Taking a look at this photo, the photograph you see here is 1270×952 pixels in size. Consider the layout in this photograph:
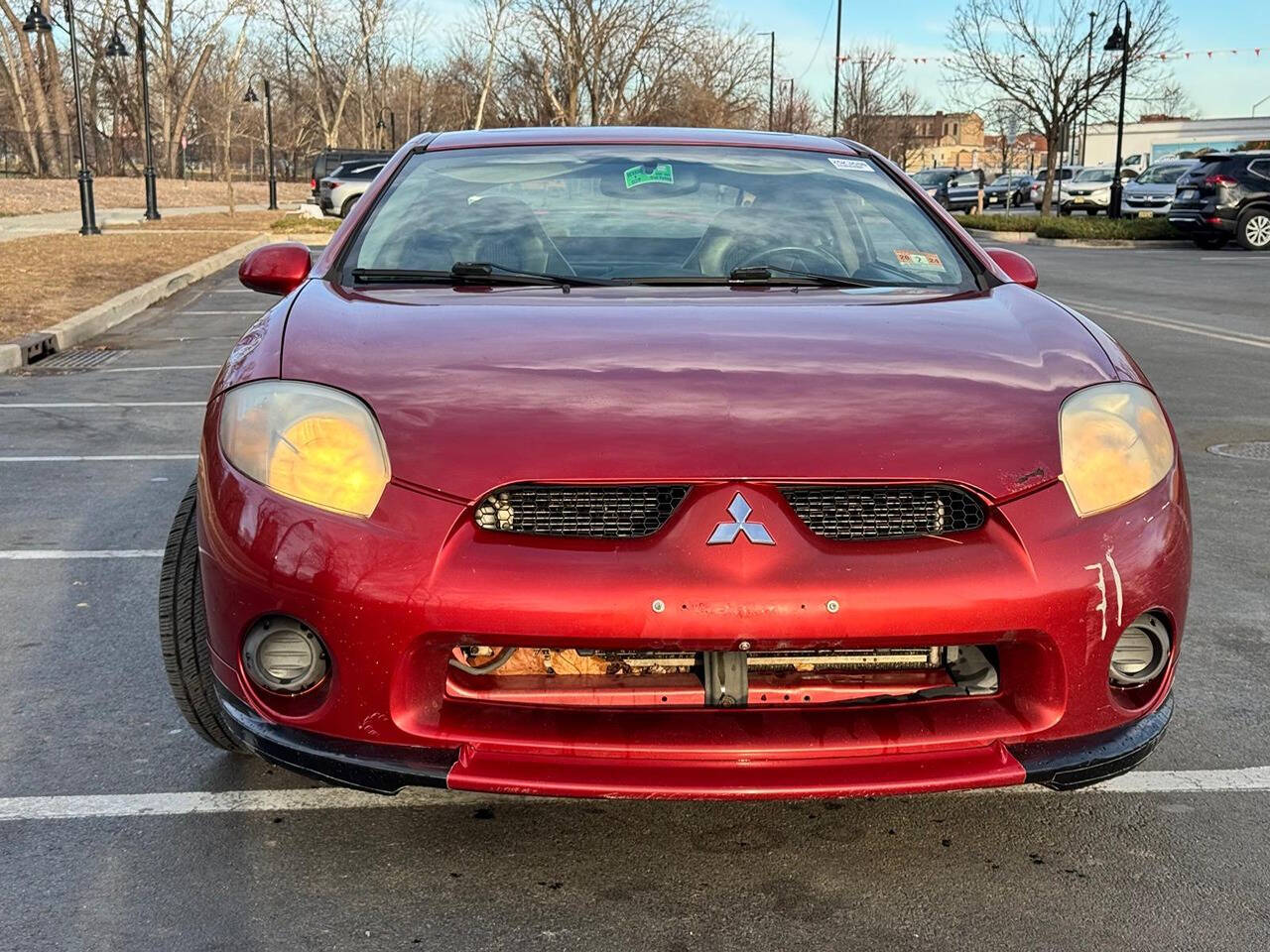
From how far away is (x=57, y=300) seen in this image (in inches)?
518

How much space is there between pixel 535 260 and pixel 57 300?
1124 centimetres

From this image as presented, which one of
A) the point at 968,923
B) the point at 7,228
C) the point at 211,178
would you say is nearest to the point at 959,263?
the point at 968,923

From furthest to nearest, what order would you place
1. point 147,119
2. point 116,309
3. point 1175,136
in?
point 1175,136, point 147,119, point 116,309

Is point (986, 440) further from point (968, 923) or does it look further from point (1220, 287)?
point (1220, 287)

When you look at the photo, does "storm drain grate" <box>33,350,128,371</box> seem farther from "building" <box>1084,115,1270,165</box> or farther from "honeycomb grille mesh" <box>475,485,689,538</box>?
"building" <box>1084,115,1270,165</box>

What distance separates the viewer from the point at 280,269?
3.54 m

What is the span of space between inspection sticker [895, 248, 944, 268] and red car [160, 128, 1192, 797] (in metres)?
0.80

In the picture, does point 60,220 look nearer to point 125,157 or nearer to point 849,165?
point 849,165

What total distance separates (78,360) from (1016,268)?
8534mm

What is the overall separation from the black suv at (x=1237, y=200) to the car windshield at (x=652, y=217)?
23278mm

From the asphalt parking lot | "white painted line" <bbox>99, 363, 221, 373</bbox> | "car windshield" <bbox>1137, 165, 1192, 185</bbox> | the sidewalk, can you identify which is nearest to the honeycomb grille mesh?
the asphalt parking lot

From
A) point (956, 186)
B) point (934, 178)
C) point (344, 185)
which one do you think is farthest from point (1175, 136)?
point (344, 185)

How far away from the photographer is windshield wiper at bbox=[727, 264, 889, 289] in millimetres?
3324

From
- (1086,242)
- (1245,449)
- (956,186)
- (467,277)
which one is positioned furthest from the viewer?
(956,186)
